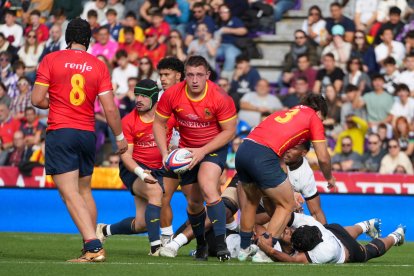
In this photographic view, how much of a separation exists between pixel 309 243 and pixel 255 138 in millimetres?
1262

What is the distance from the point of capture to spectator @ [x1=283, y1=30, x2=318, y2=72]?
2258 cm

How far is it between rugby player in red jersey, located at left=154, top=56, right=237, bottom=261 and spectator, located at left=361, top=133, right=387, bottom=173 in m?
7.69

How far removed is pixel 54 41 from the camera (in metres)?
24.6

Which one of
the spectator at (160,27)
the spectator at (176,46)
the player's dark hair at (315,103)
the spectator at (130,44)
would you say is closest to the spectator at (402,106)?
the spectator at (176,46)

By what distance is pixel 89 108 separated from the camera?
11727 mm

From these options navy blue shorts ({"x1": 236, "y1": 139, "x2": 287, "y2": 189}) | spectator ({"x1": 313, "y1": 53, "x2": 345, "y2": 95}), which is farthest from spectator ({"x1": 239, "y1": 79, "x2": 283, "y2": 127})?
navy blue shorts ({"x1": 236, "y1": 139, "x2": 287, "y2": 189})

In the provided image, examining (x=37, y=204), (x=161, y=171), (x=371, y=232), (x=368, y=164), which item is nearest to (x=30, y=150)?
(x=37, y=204)

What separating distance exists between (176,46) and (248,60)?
1.63 m

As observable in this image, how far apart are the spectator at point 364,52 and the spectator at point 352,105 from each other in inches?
34.9

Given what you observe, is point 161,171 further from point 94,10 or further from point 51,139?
point 94,10

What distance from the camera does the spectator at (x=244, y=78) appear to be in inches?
873

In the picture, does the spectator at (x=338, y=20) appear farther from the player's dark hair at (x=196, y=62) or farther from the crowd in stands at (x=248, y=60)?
the player's dark hair at (x=196, y=62)

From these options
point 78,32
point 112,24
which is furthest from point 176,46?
point 78,32

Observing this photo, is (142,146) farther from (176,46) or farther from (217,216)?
(176,46)
